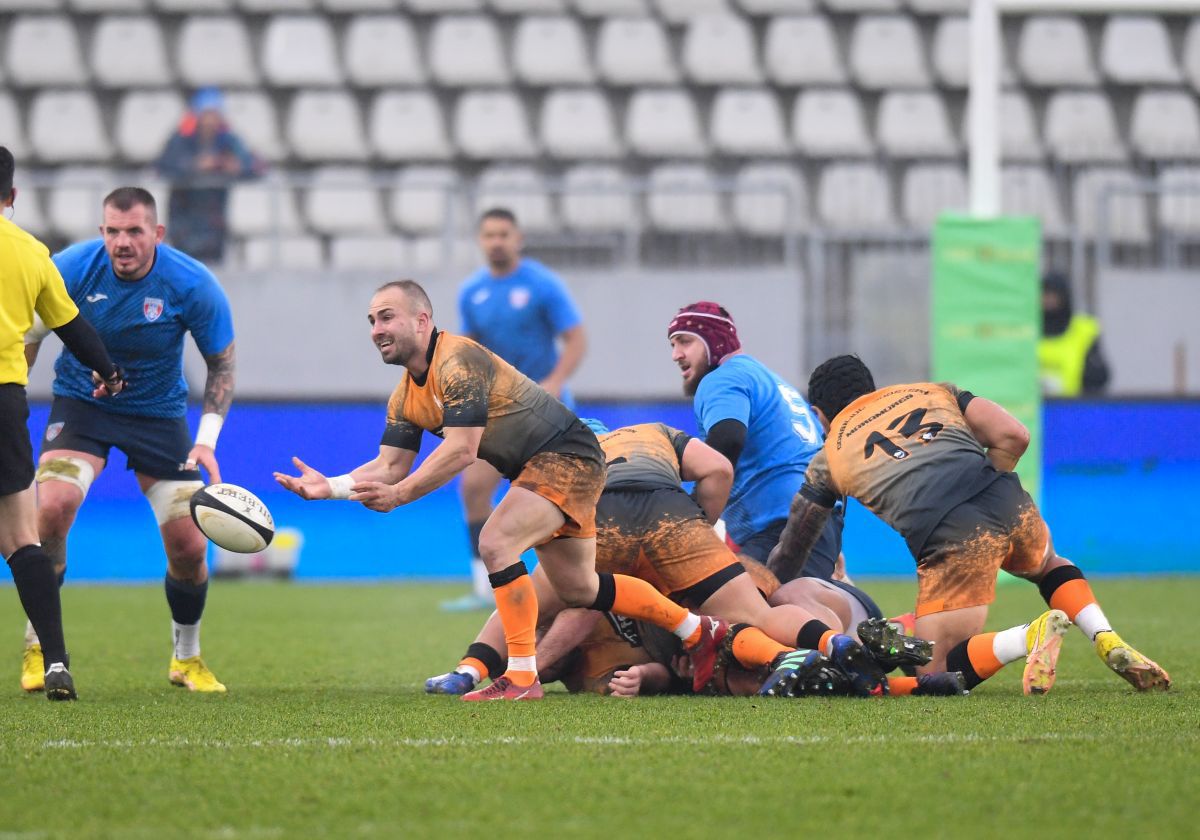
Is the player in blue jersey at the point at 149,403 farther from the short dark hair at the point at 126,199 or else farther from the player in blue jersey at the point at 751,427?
the player in blue jersey at the point at 751,427

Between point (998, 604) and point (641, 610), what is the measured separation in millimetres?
5051

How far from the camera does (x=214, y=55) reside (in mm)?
18969

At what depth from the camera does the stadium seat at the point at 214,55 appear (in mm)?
18875

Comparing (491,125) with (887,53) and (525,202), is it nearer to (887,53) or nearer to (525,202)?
(525,202)

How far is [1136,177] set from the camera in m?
16.4

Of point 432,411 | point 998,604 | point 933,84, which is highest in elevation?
point 933,84

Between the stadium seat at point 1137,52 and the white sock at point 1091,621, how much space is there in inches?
555

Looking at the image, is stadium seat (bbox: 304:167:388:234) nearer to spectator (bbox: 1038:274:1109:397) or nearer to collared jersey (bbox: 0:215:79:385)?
spectator (bbox: 1038:274:1109:397)

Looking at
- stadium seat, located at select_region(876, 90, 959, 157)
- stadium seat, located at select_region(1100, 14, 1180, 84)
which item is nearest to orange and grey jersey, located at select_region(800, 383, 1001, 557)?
stadium seat, located at select_region(876, 90, 959, 157)

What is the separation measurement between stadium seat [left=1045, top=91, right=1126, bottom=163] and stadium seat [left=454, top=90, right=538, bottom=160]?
Answer: 18.9 ft

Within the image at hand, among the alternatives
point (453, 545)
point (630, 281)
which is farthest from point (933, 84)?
point (453, 545)

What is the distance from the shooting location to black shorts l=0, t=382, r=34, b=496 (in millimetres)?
6074

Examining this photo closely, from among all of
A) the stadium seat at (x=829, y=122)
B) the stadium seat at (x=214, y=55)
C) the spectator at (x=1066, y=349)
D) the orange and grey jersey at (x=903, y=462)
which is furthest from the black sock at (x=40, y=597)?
the stadium seat at (x=214, y=55)

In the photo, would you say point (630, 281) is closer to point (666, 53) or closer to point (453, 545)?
point (453, 545)
